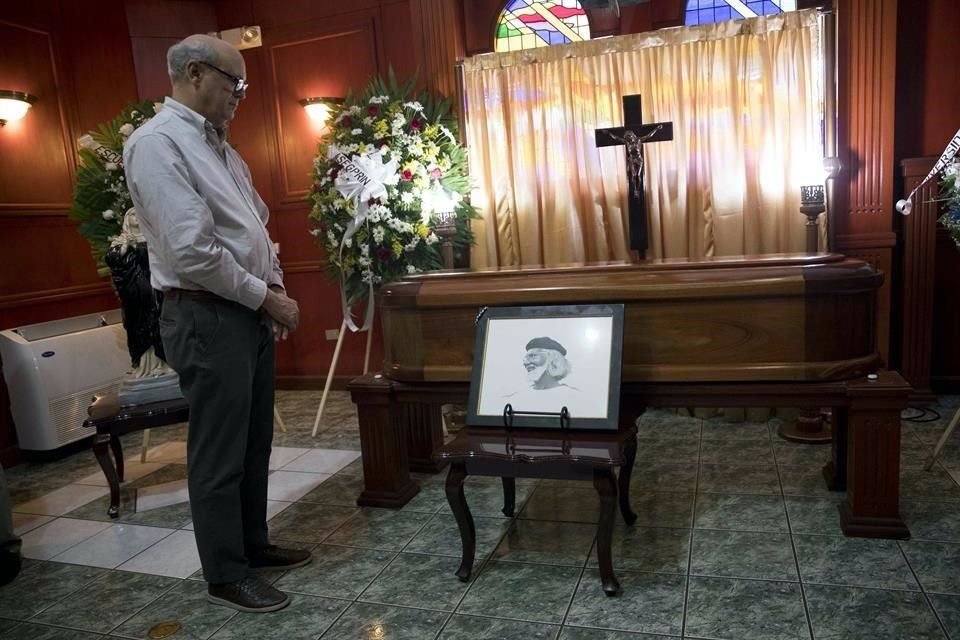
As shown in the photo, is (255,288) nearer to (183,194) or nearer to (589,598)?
(183,194)

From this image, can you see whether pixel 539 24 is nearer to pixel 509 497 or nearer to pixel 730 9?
pixel 730 9

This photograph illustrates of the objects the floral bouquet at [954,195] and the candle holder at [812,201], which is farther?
the candle holder at [812,201]

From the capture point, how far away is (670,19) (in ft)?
13.3

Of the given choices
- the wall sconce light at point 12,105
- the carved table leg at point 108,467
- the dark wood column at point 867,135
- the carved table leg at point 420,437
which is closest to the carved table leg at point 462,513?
the carved table leg at point 420,437

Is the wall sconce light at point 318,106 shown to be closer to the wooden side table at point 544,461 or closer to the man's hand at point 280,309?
the man's hand at point 280,309

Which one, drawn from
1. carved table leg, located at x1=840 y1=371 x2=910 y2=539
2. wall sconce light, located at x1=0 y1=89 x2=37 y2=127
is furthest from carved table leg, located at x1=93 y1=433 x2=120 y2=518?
carved table leg, located at x1=840 y1=371 x2=910 y2=539

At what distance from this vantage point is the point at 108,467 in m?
2.97

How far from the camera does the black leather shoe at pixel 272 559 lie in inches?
92.4

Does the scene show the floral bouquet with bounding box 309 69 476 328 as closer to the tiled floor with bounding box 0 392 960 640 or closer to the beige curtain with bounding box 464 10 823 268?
the beige curtain with bounding box 464 10 823 268

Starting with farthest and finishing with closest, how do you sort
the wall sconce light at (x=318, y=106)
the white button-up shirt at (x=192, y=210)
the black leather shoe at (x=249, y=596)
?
1. the wall sconce light at (x=318, y=106)
2. the black leather shoe at (x=249, y=596)
3. the white button-up shirt at (x=192, y=210)

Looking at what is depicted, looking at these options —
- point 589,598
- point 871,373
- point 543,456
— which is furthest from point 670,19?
point 589,598

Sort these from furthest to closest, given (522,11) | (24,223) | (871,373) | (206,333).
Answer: (522,11), (24,223), (871,373), (206,333)

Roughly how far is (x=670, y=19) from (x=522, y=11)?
3.09ft

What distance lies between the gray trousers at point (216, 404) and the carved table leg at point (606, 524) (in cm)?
108
